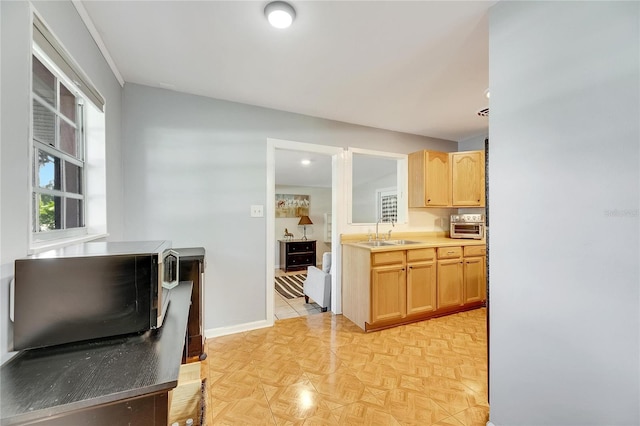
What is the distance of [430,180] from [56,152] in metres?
3.53

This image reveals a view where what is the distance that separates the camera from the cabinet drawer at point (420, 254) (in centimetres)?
282

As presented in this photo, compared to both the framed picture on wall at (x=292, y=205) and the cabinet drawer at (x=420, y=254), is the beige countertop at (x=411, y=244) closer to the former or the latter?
the cabinet drawer at (x=420, y=254)

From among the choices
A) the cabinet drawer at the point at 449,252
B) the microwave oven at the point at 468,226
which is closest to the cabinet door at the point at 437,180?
the microwave oven at the point at 468,226

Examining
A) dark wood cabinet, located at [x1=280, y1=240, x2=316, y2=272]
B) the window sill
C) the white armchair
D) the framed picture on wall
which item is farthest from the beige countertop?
the framed picture on wall

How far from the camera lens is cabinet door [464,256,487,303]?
3.17m

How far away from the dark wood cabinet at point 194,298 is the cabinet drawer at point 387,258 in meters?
1.62

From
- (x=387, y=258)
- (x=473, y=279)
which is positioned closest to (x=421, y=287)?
(x=387, y=258)

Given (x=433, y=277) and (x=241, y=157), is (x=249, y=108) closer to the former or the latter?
(x=241, y=157)

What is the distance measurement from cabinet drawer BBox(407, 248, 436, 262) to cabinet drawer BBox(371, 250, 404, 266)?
11 centimetres

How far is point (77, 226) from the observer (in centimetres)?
161

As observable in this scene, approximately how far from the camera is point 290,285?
4.61m

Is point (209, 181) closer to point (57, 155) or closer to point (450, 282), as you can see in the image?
point (57, 155)

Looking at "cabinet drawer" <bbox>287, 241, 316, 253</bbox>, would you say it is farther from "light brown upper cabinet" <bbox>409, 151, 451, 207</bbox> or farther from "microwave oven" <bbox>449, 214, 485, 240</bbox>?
"microwave oven" <bbox>449, 214, 485, 240</bbox>

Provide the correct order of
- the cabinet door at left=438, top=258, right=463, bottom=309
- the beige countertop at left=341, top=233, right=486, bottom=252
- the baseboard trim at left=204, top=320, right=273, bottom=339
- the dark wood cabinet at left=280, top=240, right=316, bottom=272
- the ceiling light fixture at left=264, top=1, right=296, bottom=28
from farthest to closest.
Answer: the dark wood cabinet at left=280, top=240, right=316, bottom=272 → the cabinet door at left=438, top=258, right=463, bottom=309 → the beige countertop at left=341, top=233, right=486, bottom=252 → the baseboard trim at left=204, top=320, right=273, bottom=339 → the ceiling light fixture at left=264, top=1, right=296, bottom=28
